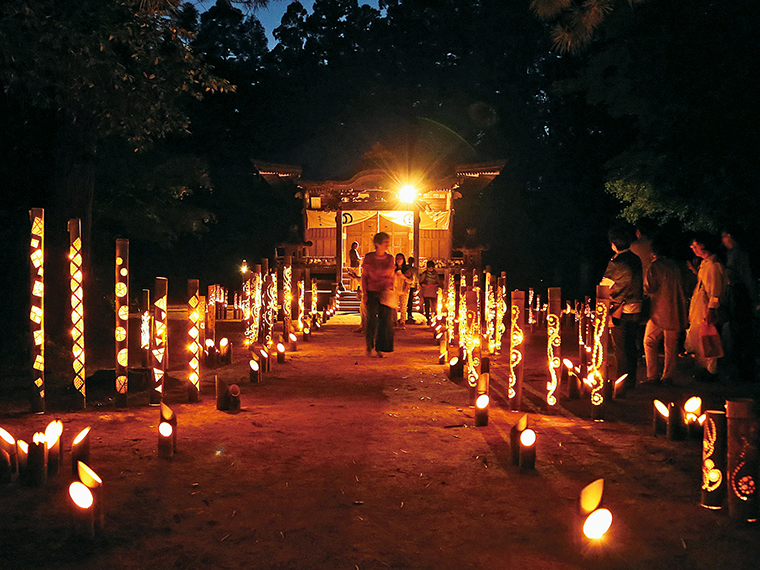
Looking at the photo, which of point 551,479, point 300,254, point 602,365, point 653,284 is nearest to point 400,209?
point 300,254

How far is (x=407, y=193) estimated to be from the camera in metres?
22.8

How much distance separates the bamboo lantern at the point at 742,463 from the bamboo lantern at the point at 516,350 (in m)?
2.96

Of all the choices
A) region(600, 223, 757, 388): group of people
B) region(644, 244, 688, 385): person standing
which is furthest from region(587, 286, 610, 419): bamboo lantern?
region(644, 244, 688, 385): person standing

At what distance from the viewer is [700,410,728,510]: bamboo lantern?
4266 millimetres

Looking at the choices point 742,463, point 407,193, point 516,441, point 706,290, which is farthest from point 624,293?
point 407,193

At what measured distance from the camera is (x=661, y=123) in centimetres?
1357

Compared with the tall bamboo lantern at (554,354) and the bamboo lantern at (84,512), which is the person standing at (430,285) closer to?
the tall bamboo lantern at (554,354)

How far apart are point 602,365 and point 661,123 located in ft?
27.4

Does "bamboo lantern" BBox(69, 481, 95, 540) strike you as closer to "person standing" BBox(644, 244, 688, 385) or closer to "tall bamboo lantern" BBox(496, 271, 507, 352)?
"person standing" BBox(644, 244, 688, 385)

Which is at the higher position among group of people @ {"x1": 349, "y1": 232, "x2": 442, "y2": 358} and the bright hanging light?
the bright hanging light

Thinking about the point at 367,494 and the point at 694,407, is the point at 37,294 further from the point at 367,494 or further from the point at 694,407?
the point at 694,407

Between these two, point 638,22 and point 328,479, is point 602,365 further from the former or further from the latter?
point 638,22

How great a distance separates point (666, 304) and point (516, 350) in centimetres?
233

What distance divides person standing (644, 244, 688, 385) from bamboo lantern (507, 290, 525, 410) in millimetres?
2110
